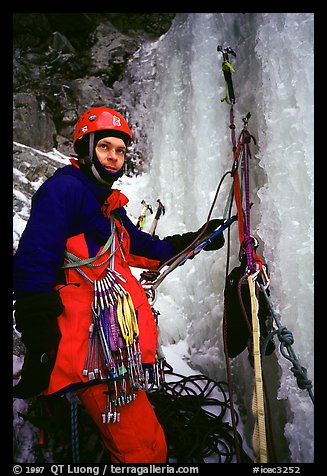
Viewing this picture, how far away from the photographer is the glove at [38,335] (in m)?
0.93

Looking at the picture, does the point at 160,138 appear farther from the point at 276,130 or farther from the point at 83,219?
the point at 83,219

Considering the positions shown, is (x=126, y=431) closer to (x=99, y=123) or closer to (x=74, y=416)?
(x=74, y=416)

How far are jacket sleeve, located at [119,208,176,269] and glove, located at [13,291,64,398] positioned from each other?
0.46 m

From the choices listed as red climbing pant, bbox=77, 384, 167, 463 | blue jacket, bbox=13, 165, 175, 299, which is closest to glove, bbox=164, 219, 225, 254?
blue jacket, bbox=13, 165, 175, 299

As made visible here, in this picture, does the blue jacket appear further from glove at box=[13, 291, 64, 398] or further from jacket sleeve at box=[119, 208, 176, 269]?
jacket sleeve at box=[119, 208, 176, 269]

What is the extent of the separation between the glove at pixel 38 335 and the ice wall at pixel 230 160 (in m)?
0.85

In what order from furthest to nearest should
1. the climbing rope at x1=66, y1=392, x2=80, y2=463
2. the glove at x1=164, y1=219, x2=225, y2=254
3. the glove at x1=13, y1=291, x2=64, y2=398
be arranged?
the glove at x1=164, y1=219, x2=225, y2=254 < the climbing rope at x1=66, y1=392, x2=80, y2=463 < the glove at x1=13, y1=291, x2=64, y2=398

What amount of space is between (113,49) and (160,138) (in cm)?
69

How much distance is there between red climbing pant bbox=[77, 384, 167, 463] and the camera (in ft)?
3.39

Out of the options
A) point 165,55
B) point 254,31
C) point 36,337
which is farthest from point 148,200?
point 36,337

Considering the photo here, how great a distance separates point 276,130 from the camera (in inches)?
56.6

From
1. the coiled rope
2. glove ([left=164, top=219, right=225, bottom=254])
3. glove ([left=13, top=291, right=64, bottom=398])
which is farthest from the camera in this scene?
glove ([left=164, top=219, right=225, bottom=254])

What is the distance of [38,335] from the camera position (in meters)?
0.93

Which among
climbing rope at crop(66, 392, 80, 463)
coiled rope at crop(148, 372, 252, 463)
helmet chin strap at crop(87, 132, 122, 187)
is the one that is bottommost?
coiled rope at crop(148, 372, 252, 463)
